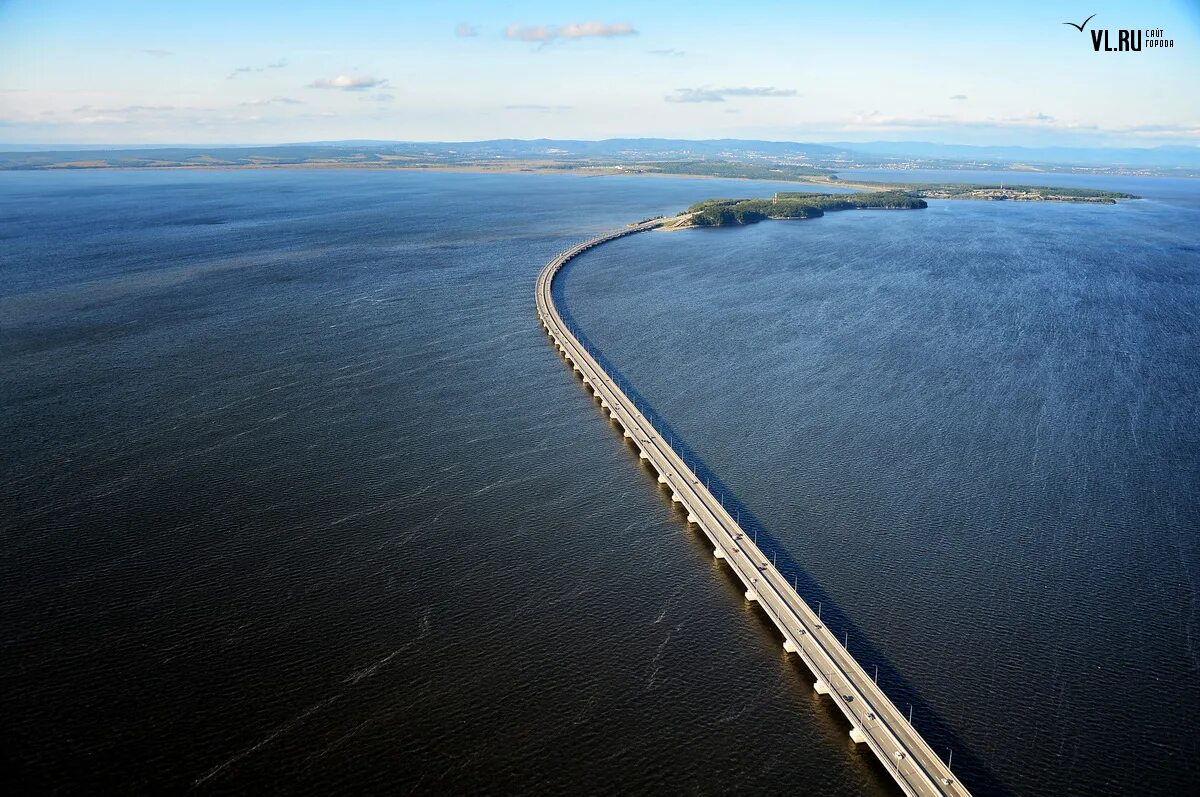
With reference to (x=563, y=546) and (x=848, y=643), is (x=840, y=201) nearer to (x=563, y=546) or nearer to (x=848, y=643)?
(x=563, y=546)

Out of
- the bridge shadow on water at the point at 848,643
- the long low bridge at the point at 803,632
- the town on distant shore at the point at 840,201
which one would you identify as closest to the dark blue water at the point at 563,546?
the bridge shadow on water at the point at 848,643

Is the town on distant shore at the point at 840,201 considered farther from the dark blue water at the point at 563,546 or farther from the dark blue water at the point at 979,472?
the dark blue water at the point at 563,546

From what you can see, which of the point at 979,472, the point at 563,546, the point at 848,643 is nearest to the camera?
the point at 848,643

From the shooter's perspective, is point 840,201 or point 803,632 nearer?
point 803,632

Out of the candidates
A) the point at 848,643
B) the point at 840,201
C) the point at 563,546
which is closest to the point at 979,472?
the point at 848,643

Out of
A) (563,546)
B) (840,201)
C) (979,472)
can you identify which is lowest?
(563,546)

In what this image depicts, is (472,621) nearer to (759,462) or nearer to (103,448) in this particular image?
(759,462)

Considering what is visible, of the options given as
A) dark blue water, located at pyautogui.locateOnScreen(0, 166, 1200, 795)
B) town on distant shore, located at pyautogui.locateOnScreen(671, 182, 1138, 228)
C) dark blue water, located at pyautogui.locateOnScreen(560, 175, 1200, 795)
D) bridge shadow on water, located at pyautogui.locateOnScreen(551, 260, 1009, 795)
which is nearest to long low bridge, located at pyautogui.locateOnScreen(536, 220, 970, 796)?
bridge shadow on water, located at pyautogui.locateOnScreen(551, 260, 1009, 795)
